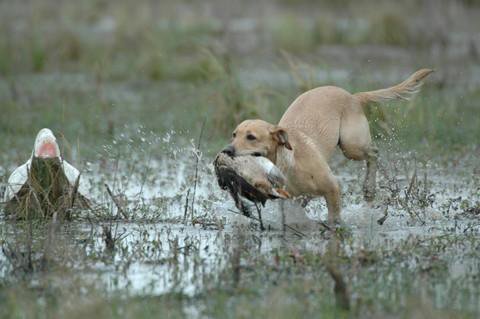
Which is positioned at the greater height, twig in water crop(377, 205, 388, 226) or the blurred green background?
the blurred green background

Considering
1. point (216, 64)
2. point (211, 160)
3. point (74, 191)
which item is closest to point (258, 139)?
point (74, 191)

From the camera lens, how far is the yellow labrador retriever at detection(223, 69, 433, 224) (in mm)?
7109

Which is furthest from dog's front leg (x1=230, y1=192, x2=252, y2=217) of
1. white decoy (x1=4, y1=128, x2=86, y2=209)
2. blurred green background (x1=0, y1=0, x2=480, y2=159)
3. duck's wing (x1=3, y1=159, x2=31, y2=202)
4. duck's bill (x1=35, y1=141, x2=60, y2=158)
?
blurred green background (x1=0, y1=0, x2=480, y2=159)

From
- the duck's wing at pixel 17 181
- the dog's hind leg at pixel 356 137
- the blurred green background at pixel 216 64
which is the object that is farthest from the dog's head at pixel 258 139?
the blurred green background at pixel 216 64

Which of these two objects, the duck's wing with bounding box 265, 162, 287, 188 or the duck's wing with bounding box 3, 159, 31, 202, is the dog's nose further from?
the duck's wing with bounding box 3, 159, 31, 202

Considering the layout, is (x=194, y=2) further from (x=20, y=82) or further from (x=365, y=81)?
(x=365, y=81)

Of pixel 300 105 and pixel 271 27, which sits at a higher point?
pixel 271 27

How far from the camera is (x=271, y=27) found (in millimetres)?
17984

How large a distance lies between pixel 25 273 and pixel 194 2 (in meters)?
15.3

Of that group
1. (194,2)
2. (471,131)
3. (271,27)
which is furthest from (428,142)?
(194,2)

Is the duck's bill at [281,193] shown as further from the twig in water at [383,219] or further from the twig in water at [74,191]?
the twig in water at [74,191]

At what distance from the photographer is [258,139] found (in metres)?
7.07

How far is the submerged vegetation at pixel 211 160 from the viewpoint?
568 cm

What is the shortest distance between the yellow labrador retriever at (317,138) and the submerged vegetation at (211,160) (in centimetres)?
28
